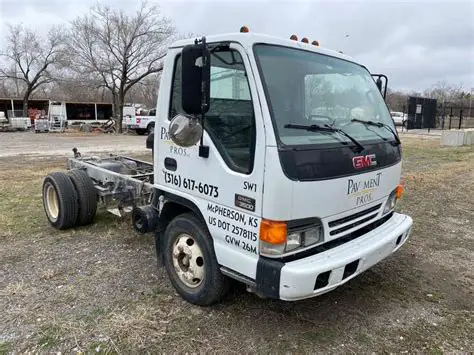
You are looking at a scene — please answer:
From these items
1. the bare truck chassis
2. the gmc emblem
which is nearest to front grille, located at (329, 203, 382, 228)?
the gmc emblem

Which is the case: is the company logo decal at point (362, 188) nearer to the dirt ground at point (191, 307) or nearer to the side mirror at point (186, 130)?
the dirt ground at point (191, 307)

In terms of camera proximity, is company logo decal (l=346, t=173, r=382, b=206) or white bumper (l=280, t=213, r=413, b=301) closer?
white bumper (l=280, t=213, r=413, b=301)

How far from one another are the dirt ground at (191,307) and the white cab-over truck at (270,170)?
0.36m

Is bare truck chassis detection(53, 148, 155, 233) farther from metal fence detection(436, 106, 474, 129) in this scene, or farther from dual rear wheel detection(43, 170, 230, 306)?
metal fence detection(436, 106, 474, 129)

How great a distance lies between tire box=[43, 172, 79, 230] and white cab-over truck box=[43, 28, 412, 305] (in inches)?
70.8

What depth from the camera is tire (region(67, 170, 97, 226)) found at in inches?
198

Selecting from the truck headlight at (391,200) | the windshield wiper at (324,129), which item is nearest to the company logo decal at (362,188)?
the windshield wiper at (324,129)

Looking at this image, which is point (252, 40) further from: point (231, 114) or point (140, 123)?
point (140, 123)

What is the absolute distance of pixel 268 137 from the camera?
2.53m

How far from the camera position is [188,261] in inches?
132

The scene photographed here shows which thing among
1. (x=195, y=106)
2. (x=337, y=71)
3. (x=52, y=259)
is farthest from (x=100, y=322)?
(x=337, y=71)

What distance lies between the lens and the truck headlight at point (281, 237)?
2539 mm

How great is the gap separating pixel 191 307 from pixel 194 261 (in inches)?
16.6

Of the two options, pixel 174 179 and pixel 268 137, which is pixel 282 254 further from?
pixel 174 179
